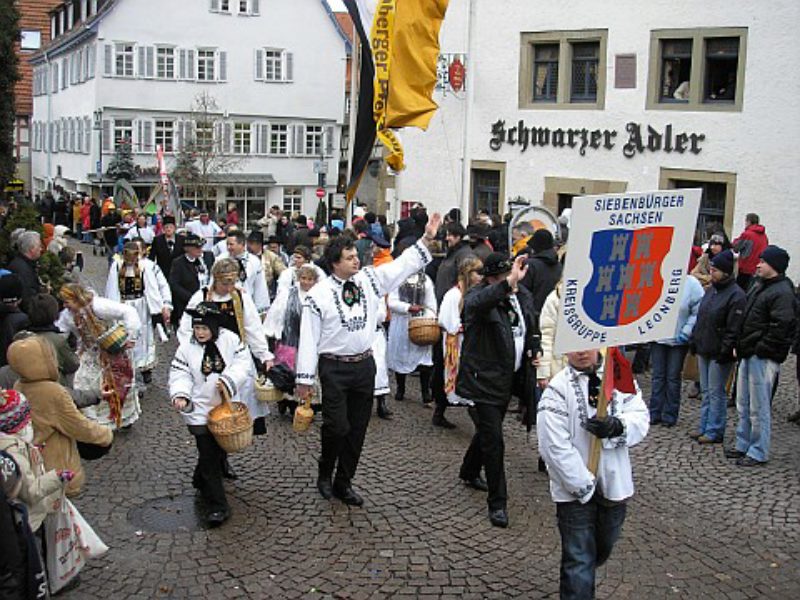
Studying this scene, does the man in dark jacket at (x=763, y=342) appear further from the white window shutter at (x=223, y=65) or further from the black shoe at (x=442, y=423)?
the white window shutter at (x=223, y=65)

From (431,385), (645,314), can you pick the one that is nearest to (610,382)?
(645,314)

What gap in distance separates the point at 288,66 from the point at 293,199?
6525 millimetres

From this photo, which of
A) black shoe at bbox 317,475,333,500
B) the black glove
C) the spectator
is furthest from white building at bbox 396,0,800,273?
the black glove

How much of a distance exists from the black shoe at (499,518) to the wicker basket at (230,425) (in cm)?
197

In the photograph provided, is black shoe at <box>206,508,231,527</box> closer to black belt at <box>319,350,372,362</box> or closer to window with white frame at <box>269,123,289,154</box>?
black belt at <box>319,350,372,362</box>

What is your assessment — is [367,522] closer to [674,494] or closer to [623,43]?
[674,494]

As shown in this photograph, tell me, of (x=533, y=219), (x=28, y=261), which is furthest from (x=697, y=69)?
(x=28, y=261)

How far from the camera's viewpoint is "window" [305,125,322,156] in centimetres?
4775

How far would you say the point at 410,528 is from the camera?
7.21m

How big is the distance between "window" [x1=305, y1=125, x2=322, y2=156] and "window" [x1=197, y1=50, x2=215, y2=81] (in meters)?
5.56

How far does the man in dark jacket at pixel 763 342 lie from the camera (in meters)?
8.77

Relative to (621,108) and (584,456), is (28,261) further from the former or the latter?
(621,108)

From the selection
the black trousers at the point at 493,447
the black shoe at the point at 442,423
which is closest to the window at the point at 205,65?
the black shoe at the point at 442,423

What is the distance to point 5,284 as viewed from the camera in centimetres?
786
